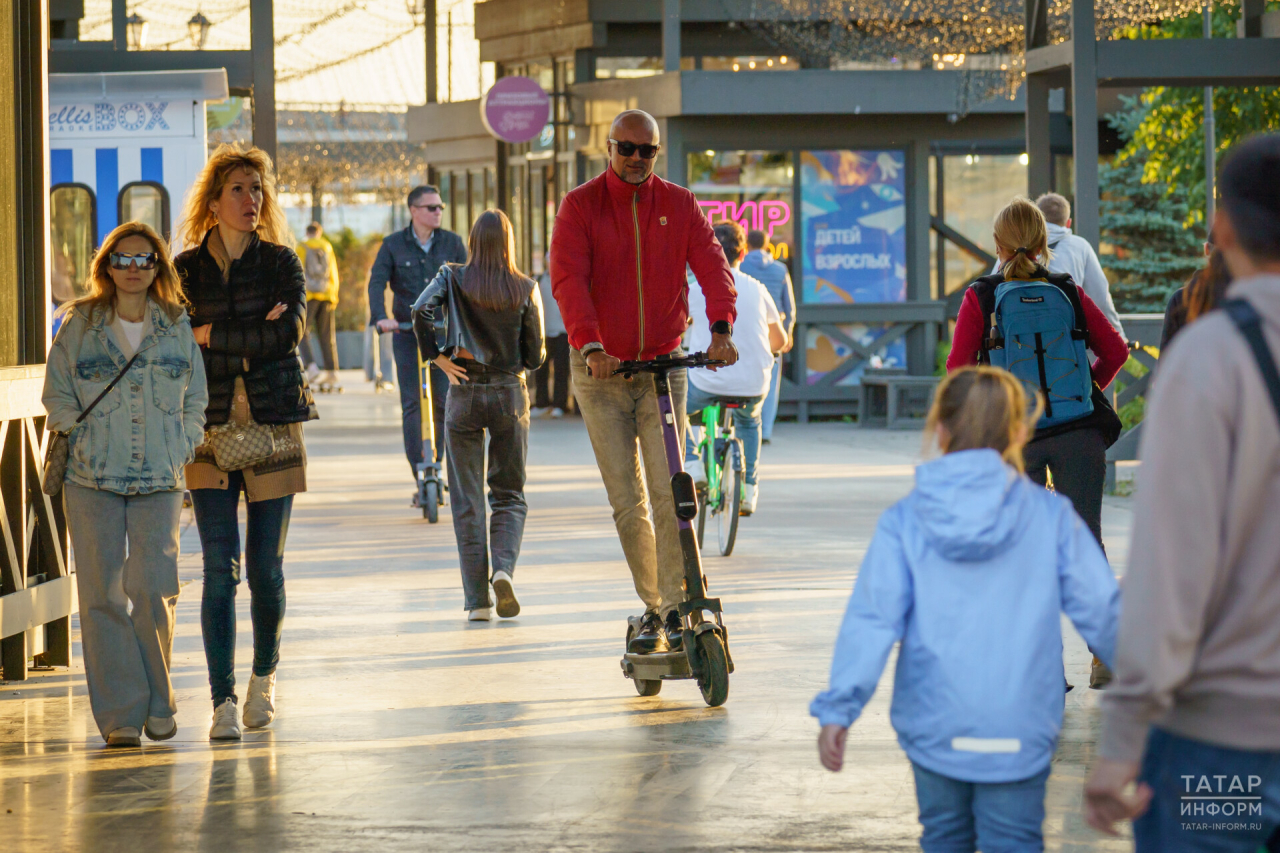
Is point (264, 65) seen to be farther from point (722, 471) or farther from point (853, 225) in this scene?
point (853, 225)

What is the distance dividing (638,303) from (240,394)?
1.47m

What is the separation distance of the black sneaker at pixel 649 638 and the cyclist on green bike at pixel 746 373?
3840mm

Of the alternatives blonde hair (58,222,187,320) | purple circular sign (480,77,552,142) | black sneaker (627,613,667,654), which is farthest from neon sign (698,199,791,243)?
blonde hair (58,222,187,320)

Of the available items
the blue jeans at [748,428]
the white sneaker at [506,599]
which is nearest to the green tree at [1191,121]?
the blue jeans at [748,428]

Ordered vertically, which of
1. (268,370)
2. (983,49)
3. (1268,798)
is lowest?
(1268,798)

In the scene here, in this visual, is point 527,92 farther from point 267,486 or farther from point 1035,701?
point 1035,701

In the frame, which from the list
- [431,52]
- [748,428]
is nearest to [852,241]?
[431,52]

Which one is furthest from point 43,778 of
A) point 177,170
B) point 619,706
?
point 177,170

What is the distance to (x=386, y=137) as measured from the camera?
1323 inches

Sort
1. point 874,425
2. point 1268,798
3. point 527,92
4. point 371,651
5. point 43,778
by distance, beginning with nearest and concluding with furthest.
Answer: point 1268,798, point 43,778, point 371,651, point 874,425, point 527,92

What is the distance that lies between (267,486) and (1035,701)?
3263 millimetres

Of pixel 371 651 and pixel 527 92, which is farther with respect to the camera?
pixel 527 92

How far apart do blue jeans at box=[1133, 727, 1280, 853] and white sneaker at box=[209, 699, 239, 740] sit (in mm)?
3745

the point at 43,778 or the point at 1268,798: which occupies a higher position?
the point at 1268,798
